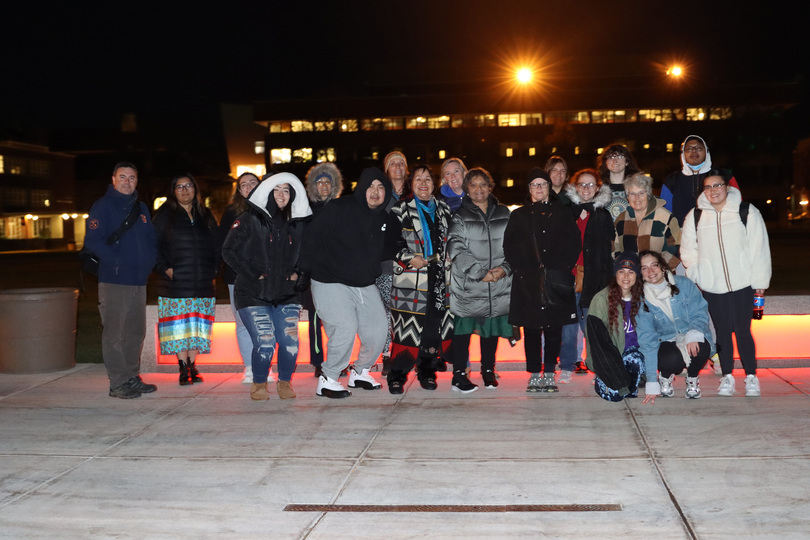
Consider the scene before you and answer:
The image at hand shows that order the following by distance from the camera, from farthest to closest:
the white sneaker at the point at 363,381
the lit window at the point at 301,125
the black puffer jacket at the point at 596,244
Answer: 1. the lit window at the point at 301,125
2. the white sneaker at the point at 363,381
3. the black puffer jacket at the point at 596,244

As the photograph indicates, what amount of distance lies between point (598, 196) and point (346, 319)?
2.51 metres

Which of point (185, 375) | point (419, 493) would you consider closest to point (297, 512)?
point (419, 493)

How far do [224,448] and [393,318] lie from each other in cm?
230

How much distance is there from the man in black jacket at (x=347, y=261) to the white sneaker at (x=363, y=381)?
0.38m

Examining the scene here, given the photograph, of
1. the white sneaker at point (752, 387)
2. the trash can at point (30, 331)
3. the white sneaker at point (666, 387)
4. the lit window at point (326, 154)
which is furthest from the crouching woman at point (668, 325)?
the lit window at point (326, 154)

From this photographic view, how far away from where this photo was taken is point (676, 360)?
696 centimetres

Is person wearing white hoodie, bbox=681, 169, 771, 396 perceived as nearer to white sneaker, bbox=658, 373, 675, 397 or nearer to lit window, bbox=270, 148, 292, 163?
white sneaker, bbox=658, 373, 675, 397

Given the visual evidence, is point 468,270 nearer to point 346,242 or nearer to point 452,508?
point 346,242

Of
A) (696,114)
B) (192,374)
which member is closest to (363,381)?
(192,374)

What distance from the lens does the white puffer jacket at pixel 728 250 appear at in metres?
7.02

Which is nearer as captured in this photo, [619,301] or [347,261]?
[619,301]

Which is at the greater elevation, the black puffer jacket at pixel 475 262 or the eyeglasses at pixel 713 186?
the eyeglasses at pixel 713 186

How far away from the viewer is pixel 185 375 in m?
8.18

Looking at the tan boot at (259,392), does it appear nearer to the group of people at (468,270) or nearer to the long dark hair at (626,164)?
the group of people at (468,270)
